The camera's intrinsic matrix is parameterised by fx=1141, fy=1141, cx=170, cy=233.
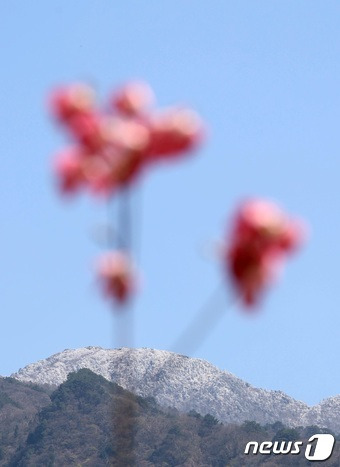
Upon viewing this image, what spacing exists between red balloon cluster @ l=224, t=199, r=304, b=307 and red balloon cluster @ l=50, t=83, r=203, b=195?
181 millimetres

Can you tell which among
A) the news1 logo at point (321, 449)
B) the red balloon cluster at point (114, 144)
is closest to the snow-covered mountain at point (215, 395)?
the news1 logo at point (321, 449)

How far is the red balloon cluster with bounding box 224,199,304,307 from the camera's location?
83.4 inches

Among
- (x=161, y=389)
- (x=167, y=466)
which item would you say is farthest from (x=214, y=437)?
(x=161, y=389)

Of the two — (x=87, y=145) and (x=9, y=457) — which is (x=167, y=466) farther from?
(x=87, y=145)

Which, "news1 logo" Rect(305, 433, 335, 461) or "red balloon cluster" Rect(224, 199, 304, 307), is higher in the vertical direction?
"news1 logo" Rect(305, 433, 335, 461)

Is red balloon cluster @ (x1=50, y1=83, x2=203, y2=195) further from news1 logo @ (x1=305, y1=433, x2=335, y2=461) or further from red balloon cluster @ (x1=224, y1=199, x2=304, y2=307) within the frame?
news1 logo @ (x1=305, y1=433, x2=335, y2=461)

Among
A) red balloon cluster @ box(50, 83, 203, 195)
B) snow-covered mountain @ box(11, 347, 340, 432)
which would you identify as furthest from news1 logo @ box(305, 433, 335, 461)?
red balloon cluster @ box(50, 83, 203, 195)

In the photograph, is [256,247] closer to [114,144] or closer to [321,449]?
[114,144]

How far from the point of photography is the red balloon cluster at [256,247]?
212 centimetres

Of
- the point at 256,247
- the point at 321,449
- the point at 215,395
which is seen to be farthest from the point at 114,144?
the point at 215,395

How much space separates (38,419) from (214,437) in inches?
748

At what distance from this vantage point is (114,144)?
2170mm

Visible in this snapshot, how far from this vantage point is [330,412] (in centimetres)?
17988

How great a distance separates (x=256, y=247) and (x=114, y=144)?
333mm
